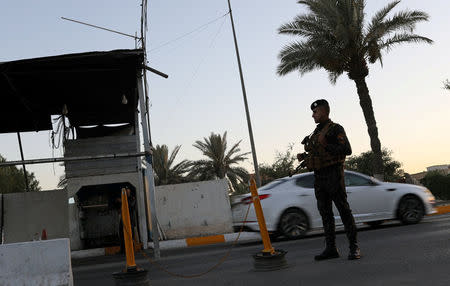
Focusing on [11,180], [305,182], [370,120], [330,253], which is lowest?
[330,253]

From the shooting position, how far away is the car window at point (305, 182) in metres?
11.0

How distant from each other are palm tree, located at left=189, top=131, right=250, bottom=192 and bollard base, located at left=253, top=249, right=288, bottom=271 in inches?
1257

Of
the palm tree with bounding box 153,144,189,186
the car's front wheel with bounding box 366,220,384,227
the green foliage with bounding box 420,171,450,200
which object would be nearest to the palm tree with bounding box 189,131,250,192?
the palm tree with bounding box 153,144,189,186

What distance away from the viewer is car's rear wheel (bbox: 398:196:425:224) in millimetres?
11062

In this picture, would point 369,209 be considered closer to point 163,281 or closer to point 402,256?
point 402,256

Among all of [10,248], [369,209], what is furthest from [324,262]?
[369,209]

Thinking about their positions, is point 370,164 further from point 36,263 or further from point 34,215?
point 36,263

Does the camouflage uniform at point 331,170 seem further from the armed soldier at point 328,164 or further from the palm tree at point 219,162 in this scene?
the palm tree at point 219,162

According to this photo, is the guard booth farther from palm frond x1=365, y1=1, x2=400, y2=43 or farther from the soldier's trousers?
palm frond x1=365, y1=1, x2=400, y2=43

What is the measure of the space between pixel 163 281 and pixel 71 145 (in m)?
10.2

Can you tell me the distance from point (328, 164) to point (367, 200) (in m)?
5.97

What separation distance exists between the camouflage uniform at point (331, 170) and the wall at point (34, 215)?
469 inches

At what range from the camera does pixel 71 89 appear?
1309 centimetres

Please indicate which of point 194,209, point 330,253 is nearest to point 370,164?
point 194,209
